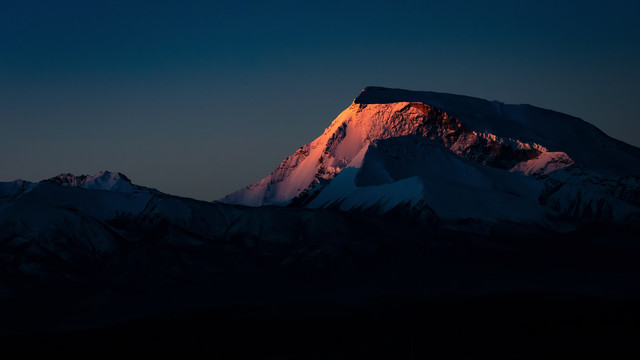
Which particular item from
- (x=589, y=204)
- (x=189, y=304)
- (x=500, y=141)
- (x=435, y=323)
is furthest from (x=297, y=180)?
(x=435, y=323)

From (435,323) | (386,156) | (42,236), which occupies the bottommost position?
(435,323)

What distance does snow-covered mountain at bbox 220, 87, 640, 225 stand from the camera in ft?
480

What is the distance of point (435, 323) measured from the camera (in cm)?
9788

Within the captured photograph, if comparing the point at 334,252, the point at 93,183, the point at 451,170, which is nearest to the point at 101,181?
the point at 93,183

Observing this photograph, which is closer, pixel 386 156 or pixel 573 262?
pixel 573 262

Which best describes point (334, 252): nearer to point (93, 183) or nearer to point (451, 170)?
point (451, 170)

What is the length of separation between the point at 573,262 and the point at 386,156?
4640 centimetres

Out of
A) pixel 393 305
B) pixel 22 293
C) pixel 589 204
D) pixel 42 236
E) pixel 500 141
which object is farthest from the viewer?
pixel 500 141

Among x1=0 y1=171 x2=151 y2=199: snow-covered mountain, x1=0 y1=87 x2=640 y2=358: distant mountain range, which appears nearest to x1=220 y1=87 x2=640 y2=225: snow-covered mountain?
x1=0 y1=87 x2=640 y2=358: distant mountain range

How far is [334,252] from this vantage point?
422 ft

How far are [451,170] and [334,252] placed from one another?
43.6m

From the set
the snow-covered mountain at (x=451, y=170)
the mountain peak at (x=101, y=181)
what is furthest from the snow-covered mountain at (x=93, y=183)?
the snow-covered mountain at (x=451, y=170)

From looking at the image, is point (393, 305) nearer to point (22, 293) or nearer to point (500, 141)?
point (22, 293)

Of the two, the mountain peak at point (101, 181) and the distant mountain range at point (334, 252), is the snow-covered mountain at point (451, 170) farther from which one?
the mountain peak at point (101, 181)
